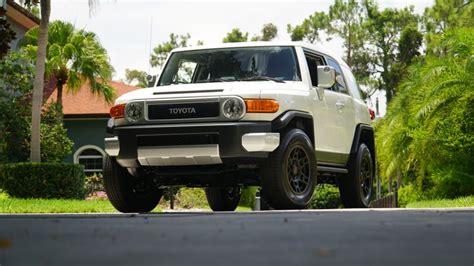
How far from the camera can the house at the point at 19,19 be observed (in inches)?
1345

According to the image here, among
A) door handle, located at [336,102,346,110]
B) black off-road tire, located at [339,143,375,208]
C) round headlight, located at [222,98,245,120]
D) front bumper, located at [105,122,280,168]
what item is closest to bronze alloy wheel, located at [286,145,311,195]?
front bumper, located at [105,122,280,168]

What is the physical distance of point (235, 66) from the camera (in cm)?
1292

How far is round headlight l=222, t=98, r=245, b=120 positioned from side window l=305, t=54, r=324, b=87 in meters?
2.04

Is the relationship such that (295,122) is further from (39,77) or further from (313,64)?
(39,77)

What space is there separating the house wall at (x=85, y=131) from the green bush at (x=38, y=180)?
16.7 meters

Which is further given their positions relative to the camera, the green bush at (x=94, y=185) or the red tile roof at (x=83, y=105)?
the red tile roof at (x=83, y=105)

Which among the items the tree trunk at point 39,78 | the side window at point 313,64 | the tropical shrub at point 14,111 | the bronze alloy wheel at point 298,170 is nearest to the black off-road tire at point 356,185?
the side window at point 313,64

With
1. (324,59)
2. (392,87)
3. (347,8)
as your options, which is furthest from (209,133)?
(347,8)

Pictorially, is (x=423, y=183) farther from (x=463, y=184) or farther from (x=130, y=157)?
(x=130, y=157)

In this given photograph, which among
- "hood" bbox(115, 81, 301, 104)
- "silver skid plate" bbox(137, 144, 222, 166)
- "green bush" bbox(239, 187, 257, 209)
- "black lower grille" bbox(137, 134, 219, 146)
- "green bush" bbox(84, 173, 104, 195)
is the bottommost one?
"green bush" bbox(239, 187, 257, 209)

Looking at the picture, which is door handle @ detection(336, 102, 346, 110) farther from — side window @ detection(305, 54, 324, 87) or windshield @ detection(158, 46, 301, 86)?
windshield @ detection(158, 46, 301, 86)

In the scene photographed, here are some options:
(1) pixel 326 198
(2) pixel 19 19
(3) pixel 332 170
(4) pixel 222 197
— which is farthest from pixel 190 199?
(3) pixel 332 170

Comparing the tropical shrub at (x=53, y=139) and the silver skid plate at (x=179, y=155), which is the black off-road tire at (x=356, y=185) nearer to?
the silver skid plate at (x=179, y=155)

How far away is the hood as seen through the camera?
11641mm
